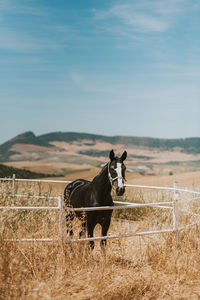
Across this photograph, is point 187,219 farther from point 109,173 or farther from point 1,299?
point 1,299

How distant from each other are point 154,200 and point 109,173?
6.95 m

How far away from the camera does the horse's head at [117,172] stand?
18.2 feet

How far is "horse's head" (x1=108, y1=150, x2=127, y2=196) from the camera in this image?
18.2 ft

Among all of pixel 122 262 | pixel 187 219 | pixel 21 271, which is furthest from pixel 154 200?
pixel 21 271

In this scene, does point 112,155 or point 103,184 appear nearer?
point 112,155

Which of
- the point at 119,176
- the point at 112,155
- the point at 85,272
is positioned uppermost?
the point at 112,155

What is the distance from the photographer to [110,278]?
5500 millimetres

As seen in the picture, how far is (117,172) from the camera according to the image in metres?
5.68

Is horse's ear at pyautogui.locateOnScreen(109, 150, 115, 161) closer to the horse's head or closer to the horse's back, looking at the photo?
the horse's head

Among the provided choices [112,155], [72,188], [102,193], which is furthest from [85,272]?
[72,188]

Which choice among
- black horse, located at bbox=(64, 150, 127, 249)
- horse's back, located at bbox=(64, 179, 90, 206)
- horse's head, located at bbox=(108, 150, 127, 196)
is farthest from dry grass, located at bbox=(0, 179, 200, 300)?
horse's back, located at bbox=(64, 179, 90, 206)

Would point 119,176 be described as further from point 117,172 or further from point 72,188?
point 72,188

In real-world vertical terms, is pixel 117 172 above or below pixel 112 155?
below

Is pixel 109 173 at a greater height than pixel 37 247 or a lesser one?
greater
